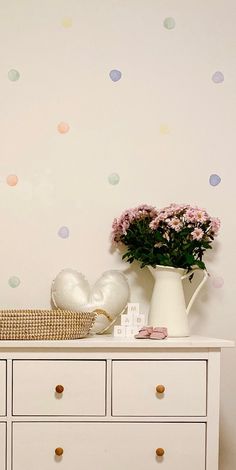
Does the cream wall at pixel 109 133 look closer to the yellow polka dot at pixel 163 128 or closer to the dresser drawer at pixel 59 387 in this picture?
the yellow polka dot at pixel 163 128

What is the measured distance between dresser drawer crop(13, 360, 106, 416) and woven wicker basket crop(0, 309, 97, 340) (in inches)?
3.0

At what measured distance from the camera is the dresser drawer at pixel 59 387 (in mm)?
1886

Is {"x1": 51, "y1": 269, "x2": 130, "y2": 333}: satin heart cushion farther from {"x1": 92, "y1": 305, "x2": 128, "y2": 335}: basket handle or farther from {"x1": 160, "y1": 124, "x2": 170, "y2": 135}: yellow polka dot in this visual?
{"x1": 160, "y1": 124, "x2": 170, "y2": 135}: yellow polka dot

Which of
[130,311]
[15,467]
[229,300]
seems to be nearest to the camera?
[15,467]

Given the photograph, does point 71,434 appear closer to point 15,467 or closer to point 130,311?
point 15,467

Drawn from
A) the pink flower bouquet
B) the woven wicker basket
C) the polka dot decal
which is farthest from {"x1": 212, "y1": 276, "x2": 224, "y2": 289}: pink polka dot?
the woven wicker basket

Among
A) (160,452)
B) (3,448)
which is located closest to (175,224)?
(160,452)

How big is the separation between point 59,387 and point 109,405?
0.15m

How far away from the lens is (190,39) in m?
2.43

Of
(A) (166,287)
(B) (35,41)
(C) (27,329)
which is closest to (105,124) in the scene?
(B) (35,41)

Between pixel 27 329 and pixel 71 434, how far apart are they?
1.07 feet

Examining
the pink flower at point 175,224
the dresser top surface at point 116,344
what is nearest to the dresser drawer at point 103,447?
the dresser top surface at point 116,344

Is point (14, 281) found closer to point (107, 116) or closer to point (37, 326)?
point (37, 326)

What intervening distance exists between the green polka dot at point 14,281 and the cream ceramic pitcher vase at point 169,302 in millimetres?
502
